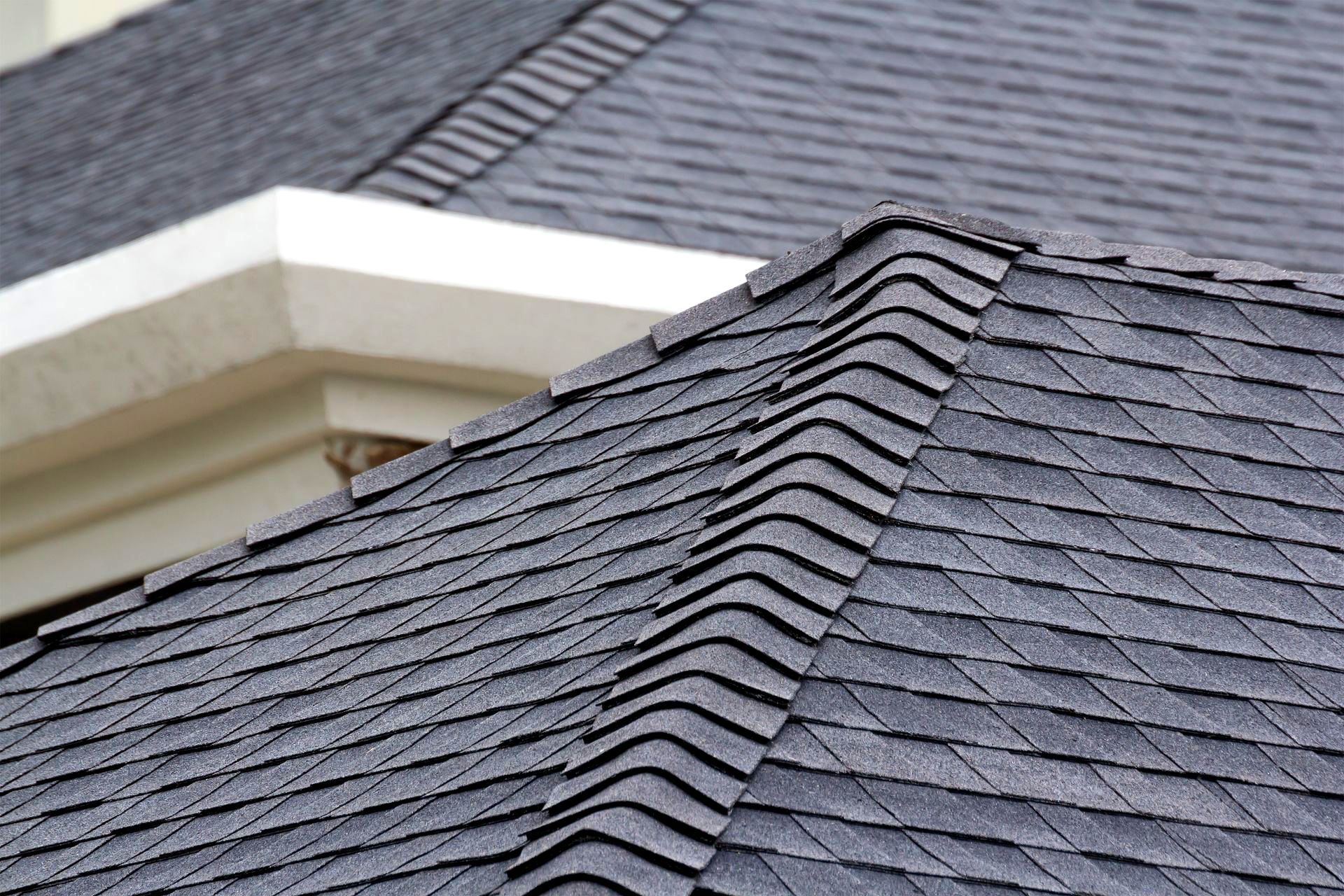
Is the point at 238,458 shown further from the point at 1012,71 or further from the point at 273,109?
the point at 1012,71

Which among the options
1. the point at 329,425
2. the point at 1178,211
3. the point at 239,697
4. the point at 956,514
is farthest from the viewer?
the point at 1178,211

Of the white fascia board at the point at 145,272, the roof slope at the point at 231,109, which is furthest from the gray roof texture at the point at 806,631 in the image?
the roof slope at the point at 231,109

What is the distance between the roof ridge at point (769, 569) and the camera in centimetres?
358

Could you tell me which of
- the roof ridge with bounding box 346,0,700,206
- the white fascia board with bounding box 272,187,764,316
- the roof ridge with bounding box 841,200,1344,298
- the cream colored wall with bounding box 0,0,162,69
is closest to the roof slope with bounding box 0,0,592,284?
the roof ridge with bounding box 346,0,700,206

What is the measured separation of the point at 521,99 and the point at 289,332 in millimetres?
2269

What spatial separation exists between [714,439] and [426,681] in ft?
3.09

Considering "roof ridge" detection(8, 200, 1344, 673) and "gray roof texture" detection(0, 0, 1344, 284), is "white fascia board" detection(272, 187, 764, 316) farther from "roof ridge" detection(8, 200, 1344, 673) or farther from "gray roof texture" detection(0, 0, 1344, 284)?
"roof ridge" detection(8, 200, 1344, 673)

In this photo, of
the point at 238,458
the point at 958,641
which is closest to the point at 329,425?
the point at 238,458

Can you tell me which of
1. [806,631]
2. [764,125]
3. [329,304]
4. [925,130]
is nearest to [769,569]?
[806,631]

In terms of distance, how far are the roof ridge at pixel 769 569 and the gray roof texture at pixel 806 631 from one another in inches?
0.4

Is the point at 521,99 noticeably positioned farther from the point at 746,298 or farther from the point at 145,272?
the point at 746,298

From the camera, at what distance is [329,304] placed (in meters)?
7.15

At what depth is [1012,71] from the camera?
9773mm

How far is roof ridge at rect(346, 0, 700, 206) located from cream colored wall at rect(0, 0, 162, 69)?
26.1ft
